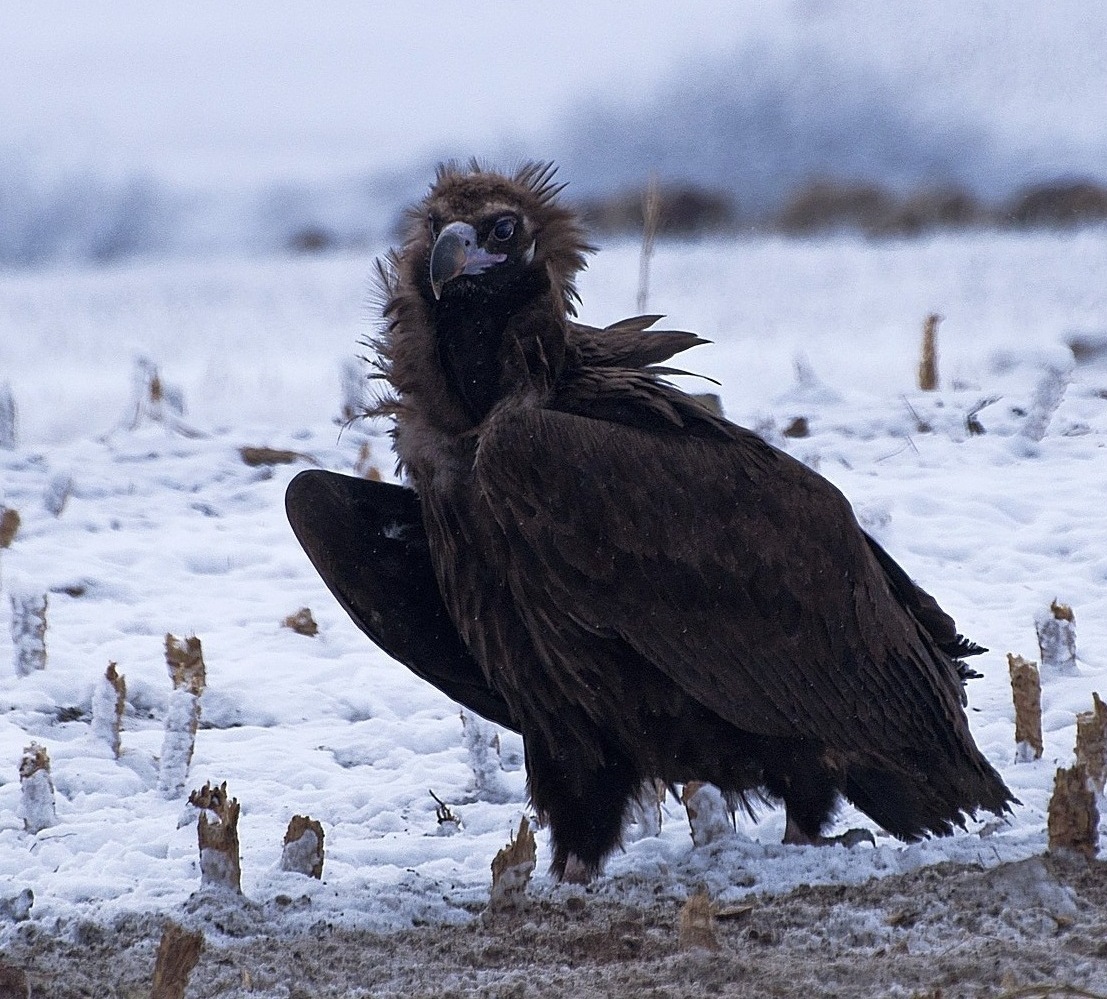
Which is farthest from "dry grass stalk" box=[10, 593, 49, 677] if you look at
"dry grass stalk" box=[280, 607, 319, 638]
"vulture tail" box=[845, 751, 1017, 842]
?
"vulture tail" box=[845, 751, 1017, 842]

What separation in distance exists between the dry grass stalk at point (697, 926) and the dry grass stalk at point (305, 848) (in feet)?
3.50

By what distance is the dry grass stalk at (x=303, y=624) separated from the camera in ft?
20.3

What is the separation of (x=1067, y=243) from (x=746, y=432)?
780 centimetres

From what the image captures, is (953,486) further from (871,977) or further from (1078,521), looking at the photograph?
(871,977)

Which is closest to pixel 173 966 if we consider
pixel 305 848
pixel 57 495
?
pixel 305 848

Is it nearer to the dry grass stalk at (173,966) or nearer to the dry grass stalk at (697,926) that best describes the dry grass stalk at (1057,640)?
the dry grass stalk at (697,926)

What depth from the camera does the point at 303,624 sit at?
6211 mm

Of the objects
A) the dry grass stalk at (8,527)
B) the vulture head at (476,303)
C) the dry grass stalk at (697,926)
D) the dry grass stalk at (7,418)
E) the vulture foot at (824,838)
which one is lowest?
the vulture foot at (824,838)

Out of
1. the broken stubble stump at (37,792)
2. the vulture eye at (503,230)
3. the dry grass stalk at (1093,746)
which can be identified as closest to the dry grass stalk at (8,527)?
the broken stubble stump at (37,792)

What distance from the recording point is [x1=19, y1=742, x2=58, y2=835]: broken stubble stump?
14.3ft

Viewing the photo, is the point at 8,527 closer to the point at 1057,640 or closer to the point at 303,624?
the point at 303,624

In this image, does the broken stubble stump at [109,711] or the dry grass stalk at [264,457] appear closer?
the broken stubble stump at [109,711]

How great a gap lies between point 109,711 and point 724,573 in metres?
2.00

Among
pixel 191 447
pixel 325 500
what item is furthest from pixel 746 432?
pixel 191 447
